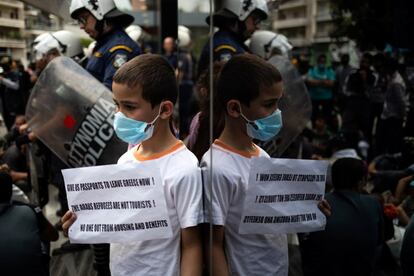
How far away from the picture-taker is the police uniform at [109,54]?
1914 mm

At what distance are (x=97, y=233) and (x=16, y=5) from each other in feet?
4.33

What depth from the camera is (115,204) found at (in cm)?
143

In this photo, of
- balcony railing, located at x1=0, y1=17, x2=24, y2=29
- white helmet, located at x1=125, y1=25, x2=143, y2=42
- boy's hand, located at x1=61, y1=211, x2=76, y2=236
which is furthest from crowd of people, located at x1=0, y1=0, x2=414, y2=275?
white helmet, located at x1=125, y1=25, x2=143, y2=42

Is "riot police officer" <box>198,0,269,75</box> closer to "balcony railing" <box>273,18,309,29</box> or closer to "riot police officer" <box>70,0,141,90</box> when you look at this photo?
"balcony railing" <box>273,18,309,29</box>

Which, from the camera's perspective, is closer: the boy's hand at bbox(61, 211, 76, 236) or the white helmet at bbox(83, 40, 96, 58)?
the boy's hand at bbox(61, 211, 76, 236)

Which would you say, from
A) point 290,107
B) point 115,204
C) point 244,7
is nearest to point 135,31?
point 244,7

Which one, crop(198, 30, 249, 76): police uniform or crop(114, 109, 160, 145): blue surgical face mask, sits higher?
crop(198, 30, 249, 76): police uniform

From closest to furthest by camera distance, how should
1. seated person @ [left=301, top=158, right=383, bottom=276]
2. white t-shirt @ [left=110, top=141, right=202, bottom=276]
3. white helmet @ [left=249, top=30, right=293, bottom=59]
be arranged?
1. white t-shirt @ [left=110, top=141, right=202, bottom=276]
2. seated person @ [left=301, top=158, right=383, bottom=276]
3. white helmet @ [left=249, top=30, right=293, bottom=59]

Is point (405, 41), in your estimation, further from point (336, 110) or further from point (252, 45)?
point (252, 45)

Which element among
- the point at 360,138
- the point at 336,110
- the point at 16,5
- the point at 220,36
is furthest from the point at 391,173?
the point at 16,5

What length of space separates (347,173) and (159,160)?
0.87m

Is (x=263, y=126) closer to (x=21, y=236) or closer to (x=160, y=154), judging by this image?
(x=160, y=154)

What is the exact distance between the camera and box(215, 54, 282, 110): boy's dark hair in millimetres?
1450

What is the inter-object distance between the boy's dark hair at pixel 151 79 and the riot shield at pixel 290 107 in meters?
0.36
